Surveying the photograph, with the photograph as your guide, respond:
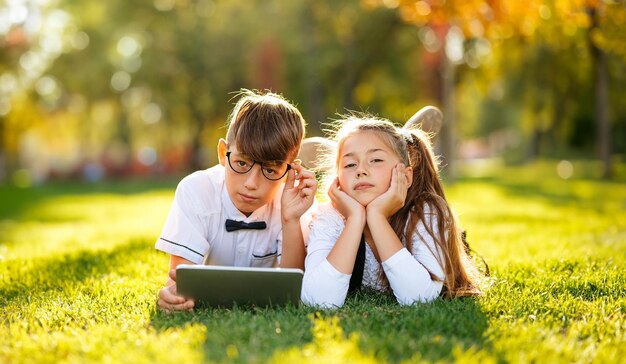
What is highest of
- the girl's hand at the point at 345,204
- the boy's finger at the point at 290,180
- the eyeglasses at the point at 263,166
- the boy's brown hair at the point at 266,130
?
the boy's brown hair at the point at 266,130

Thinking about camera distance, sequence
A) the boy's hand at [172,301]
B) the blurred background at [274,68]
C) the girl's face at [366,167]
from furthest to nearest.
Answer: the blurred background at [274,68]
the girl's face at [366,167]
the boy's hand at [172,301]

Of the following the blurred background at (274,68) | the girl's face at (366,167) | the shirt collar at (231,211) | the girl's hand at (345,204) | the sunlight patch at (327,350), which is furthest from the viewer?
the blurred background at (274,68)

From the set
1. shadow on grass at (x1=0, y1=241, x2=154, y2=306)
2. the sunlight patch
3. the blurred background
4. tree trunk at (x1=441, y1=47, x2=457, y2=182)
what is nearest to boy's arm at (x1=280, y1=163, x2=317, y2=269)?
the sunlight patch

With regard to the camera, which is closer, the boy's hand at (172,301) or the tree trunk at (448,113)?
the boy's hand at (172,301)

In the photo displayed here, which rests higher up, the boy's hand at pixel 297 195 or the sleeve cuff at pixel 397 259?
the boy's hand at pixel 297 195

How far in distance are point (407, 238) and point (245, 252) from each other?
1035 mm

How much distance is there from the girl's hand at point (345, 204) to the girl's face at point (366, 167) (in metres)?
0.06

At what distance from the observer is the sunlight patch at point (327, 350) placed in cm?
238

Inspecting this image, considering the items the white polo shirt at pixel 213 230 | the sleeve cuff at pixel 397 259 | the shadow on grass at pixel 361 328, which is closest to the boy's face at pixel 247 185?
the white polo shirt at pixel 213 230

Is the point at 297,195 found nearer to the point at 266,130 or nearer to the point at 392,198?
the point at 266,130

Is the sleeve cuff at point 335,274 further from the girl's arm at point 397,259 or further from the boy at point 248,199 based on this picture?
the boy at point 248,199

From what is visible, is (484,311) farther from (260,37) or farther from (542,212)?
(260,37)

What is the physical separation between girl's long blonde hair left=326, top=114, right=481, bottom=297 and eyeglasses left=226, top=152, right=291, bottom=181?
38cm

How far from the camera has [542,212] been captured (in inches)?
452
